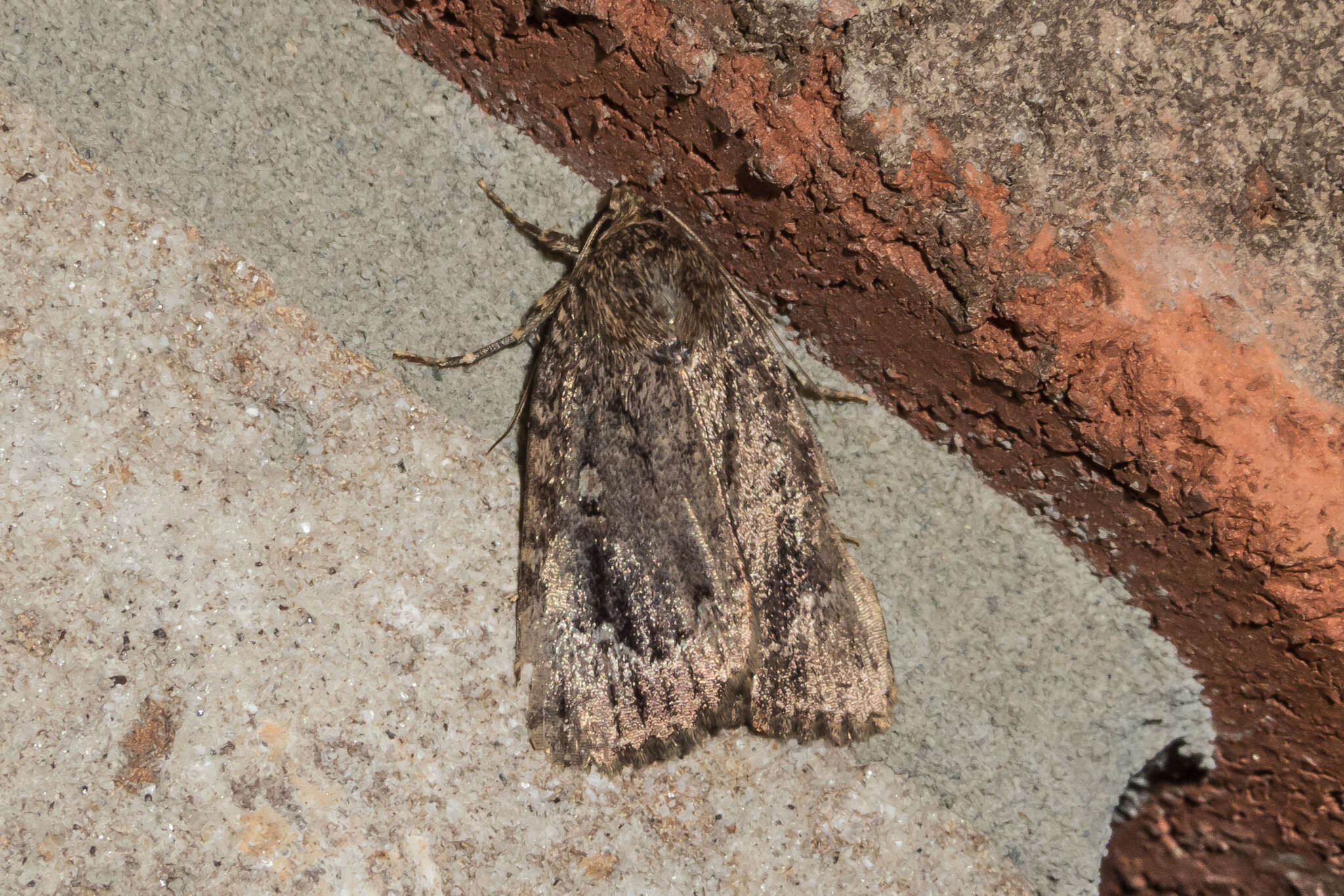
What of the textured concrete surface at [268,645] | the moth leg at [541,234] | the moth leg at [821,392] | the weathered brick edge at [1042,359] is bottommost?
the textured concrete surface at [268,645]

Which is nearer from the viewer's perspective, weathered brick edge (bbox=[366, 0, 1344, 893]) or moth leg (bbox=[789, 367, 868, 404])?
weathered brick edge (bbox=[366, 0, 1344, 893])

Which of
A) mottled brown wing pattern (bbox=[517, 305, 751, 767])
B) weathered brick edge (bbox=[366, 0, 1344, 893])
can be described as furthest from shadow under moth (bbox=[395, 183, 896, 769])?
weathered brick edge (bbox=[366, 0, 1344, 893])


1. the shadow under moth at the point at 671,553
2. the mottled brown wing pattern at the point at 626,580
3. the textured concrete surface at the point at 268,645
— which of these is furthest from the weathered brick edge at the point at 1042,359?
the textured concrete surface at the point at 268,645

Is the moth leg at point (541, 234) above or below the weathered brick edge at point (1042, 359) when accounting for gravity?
below

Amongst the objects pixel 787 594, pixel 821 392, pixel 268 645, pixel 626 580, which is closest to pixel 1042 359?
pixel 821 392

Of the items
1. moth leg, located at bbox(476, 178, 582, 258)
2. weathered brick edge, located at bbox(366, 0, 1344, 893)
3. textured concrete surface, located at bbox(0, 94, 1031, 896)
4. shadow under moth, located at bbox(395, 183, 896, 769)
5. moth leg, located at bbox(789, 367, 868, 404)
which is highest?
weathered brick edge, located at bbox(366, 0, 1344, 893)

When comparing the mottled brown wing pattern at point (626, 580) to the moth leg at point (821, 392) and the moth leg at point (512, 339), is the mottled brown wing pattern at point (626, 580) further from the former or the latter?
the moth leg at point (821, 392)

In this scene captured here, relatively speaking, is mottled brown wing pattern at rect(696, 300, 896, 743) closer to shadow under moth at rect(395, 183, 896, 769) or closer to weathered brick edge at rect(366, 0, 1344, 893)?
shadow under moth at rect(395, 183, 896, 769)
